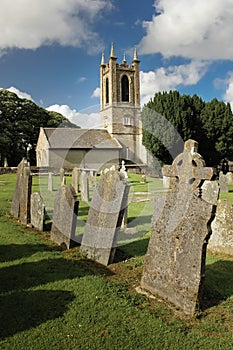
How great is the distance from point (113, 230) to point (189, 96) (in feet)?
110

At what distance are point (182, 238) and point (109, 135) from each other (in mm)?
42459

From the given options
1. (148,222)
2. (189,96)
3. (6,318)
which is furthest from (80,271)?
(189,96)

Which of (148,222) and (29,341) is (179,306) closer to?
(29,341)

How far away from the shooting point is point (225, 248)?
302 inches

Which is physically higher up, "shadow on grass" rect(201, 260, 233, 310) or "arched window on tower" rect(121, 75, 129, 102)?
"arched window on tower" rect(121, 75, 129, 102)

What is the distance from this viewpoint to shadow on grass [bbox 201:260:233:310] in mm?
5087

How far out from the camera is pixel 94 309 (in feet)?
15.3

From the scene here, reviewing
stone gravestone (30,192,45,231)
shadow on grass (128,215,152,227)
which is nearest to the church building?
shadow on grass (128,215,152,227)

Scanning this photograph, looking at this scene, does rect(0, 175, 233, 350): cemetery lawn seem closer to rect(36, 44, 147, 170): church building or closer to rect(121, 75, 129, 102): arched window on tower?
rect(36, 44, 147, 170): church building

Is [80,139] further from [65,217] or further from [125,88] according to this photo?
[65,217]

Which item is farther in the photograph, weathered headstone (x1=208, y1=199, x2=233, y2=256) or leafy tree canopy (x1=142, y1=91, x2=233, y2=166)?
leafy tree canopy (x1=142, y1=91, x2=233, y2=166)

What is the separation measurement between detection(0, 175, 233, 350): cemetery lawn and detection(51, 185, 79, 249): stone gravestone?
0.64 metres

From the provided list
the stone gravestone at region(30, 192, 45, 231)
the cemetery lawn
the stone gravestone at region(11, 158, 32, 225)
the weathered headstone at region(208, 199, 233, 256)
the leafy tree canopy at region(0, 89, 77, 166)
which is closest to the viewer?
the cemetery lawn

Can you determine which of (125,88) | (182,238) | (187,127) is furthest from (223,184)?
(125,88)
